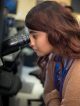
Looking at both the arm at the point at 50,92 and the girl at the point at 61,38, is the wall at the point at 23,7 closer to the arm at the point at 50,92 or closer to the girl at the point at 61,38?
the arm at the point at 50,92

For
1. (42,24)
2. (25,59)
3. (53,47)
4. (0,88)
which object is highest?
(42,24)

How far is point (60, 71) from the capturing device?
151cm

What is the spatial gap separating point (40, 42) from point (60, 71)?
19cm

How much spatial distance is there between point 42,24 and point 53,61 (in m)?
0.27

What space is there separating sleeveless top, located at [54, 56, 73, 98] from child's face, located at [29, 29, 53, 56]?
0.31ft

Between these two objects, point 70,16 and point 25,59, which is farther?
point 25,59

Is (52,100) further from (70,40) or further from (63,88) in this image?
(70,40)

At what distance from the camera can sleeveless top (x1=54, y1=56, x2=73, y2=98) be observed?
1448 millimetres

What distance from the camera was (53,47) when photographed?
56.1 inches

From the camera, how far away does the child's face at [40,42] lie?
1405 millimetres

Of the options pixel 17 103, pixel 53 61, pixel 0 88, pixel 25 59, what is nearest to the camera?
pixel 53 61

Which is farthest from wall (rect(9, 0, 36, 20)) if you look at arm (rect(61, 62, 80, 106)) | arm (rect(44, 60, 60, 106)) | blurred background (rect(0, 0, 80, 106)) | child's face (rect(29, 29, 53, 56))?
arm (rect(61, 62, 80, 106))

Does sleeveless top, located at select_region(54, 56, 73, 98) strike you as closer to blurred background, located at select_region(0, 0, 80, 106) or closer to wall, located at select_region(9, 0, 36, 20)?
blurred background, located at select_region(0, 0, 80, 106)

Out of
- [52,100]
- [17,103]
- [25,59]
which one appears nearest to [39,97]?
[17,103]
